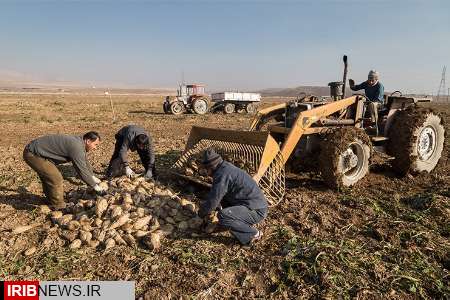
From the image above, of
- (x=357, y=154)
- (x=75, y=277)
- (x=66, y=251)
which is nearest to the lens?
(x=75, y=277)

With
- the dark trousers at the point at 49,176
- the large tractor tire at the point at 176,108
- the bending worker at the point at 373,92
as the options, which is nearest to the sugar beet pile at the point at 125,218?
the dark trousers at the point at 49,176

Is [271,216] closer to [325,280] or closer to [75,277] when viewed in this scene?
[325,280]

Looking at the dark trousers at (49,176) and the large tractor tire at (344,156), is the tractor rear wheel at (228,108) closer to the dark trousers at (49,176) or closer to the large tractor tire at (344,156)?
the large tractor tire at (344,156)

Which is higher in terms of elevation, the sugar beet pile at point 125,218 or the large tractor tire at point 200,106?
the large tractor tire at point 200,106

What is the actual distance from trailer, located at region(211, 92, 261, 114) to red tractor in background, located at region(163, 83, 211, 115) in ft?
3.89

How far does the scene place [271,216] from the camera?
18.4 ft

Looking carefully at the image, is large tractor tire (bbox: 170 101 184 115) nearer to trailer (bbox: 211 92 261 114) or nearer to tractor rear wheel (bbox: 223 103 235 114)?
trailer (bbox: 211 92 261 114)

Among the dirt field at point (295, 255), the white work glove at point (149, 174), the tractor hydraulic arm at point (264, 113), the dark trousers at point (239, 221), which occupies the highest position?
the tractor hydraulic arm at point (264, 113)

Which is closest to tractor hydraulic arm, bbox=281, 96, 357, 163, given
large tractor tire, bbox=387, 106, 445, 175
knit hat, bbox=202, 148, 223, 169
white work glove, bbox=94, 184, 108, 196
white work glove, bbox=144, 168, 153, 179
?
large tractor tire, bbox=387, 106, 445, 175

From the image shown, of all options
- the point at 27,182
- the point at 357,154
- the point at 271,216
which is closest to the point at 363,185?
the point at 357,154

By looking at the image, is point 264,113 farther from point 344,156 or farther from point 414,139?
point 414,139

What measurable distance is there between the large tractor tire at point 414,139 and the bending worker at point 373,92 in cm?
42

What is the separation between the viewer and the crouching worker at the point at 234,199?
4.53m

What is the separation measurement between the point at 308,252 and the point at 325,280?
0.52 m
